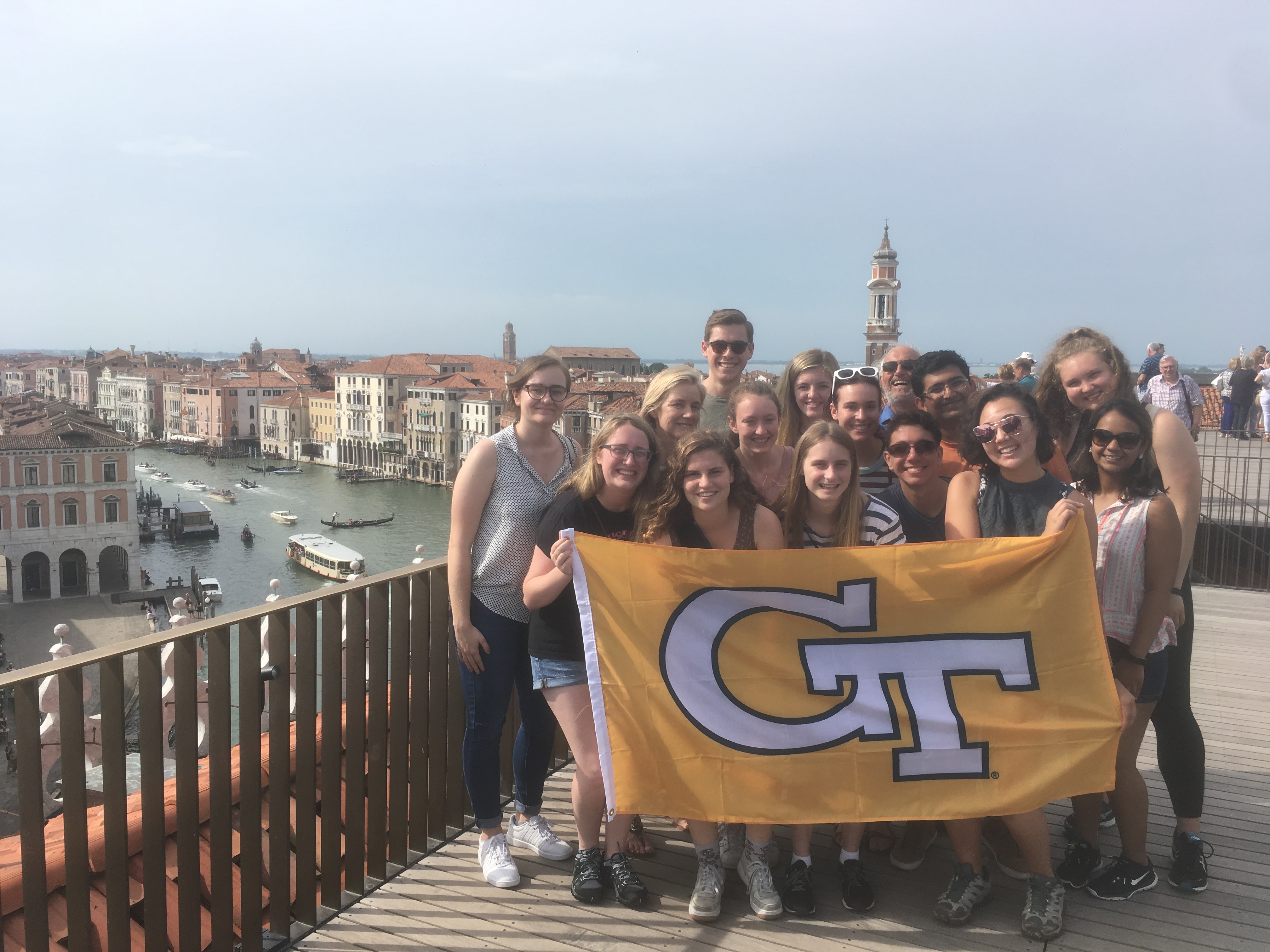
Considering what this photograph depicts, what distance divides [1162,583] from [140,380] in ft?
428

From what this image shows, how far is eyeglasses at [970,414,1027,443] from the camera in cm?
260

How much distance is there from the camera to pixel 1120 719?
102 inches

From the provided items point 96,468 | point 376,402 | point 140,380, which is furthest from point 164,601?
point 140,380

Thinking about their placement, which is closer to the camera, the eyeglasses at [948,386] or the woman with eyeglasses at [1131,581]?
the woman with eyeglasses at [1131,581]

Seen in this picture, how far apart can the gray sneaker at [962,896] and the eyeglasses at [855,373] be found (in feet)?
5.19

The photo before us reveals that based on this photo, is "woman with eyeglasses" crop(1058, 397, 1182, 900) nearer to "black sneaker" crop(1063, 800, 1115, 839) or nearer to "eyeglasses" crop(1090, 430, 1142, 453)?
"eyeglasses" crop(1090, 430, 1142, 453)

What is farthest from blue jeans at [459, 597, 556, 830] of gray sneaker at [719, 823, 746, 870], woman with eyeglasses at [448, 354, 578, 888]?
gray sneaker at [719, 823, 746, 870]

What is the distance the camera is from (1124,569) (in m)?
2.66

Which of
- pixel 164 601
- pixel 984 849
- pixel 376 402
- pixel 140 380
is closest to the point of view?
pixel 984 849

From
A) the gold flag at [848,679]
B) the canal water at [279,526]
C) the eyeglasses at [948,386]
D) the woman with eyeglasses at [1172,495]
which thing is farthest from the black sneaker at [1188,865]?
the canal water at [279,526]

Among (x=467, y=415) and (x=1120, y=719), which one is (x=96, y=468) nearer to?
(x=467, y=415)

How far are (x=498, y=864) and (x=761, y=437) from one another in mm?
1591

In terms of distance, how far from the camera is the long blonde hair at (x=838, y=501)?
2680 mm

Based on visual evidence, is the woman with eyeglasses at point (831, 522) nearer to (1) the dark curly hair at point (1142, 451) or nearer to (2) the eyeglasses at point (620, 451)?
(2) the eyeglasses at point (620, 451)
